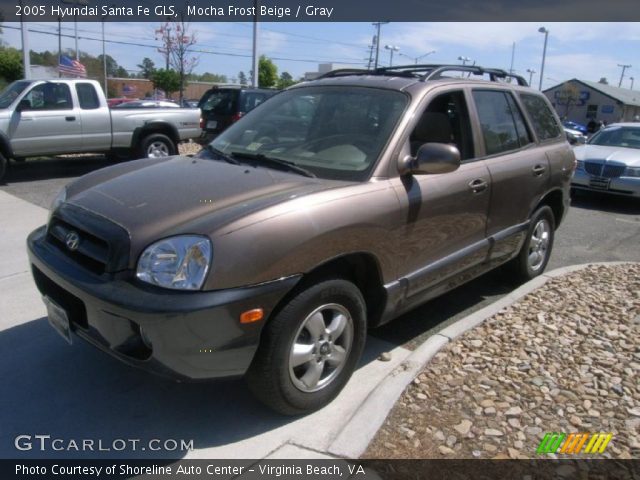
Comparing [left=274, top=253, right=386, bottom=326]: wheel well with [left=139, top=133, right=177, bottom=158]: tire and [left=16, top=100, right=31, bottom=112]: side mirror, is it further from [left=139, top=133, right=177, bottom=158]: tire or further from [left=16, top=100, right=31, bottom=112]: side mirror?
[left=16, top=100, right=31, bottom=112]: side mirror

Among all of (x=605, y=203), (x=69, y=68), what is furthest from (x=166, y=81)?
(x=605, y=203)

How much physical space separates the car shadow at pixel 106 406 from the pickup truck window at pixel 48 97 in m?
7.27

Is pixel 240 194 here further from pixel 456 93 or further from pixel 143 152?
pixel 143 152

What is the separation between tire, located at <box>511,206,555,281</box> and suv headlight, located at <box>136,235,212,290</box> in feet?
11.0

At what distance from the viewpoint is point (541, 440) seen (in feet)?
9.34

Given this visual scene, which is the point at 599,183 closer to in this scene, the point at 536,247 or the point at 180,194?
the point at 536,247

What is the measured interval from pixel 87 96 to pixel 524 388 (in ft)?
30.9

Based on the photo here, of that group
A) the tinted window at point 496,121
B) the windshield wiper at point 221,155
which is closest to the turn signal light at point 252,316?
the windshield wiper at point 221,155

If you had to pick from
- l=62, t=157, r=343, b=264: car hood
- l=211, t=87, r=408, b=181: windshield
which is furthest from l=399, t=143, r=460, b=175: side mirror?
l=62, t=157, r=343, b=264: car hood

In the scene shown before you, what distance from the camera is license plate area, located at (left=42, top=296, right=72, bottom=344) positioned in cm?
281

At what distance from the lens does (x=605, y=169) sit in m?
10.1

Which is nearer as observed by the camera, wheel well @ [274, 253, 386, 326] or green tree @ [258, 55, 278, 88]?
wheel well @ [274, 253, 386, 326]

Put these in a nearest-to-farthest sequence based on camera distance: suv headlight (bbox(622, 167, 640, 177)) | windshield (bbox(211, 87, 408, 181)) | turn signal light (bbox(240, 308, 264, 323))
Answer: turn signal light (bbox(240, 308, 264, 323)) → windshield (bbox(211, 87, 408, 181)) → suv headlight (bbox(622, 167, 640, 177))

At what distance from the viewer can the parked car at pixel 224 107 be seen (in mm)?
13078
